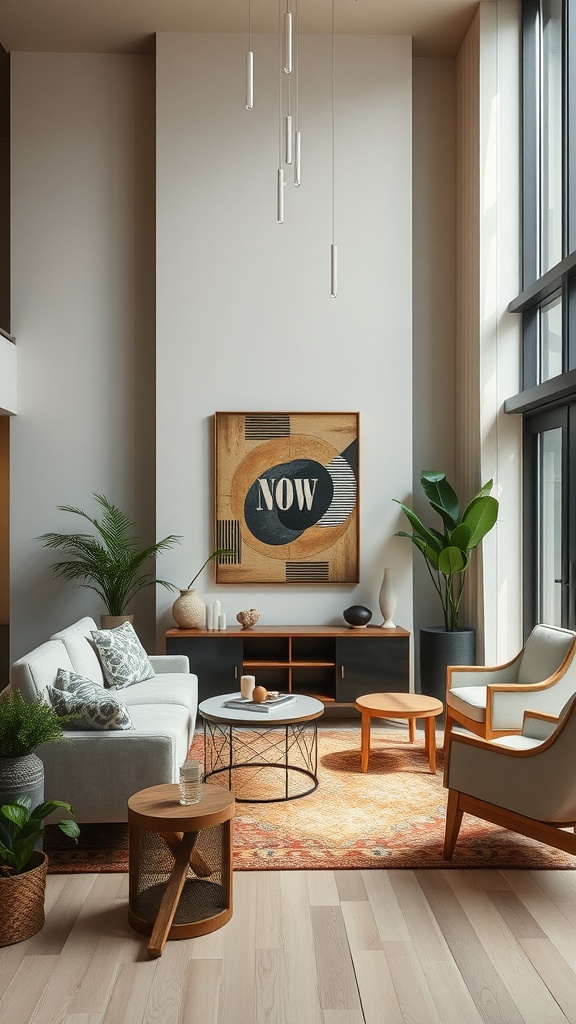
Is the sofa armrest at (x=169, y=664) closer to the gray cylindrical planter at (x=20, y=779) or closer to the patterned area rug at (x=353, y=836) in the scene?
the patterned area rug at (x=353, y=836)

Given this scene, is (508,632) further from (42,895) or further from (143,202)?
(143,202)

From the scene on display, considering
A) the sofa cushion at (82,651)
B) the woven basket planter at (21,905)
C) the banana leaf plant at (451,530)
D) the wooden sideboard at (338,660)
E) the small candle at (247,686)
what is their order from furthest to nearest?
the wooden sideboard at (338,660) → the banana leaf plant at (451,530) → the small candle at (247,686) → the sofa cushion at (82,651) → the woven basket planter at (21,905)

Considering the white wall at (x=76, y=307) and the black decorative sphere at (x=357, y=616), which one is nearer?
the black decorative sphere at (x=357, y=616)

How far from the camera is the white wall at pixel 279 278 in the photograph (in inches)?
253

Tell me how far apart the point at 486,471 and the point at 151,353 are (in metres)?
2.79

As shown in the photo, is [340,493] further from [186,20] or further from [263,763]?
[186,20]

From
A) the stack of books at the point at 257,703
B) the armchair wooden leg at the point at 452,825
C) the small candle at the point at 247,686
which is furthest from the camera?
the small candle at the point at 247,686

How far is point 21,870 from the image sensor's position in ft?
10.0

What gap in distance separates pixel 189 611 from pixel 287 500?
112 cm

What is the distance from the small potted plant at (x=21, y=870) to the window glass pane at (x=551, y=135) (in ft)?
15.0

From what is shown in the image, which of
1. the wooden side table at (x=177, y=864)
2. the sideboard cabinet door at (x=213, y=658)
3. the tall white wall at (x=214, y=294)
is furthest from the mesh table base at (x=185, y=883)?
the tall white wall at (x=214, y=294)

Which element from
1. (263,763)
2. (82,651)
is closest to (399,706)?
(263,763)

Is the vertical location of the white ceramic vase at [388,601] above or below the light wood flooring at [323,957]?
above

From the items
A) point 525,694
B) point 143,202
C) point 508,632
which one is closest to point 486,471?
point 508,632
